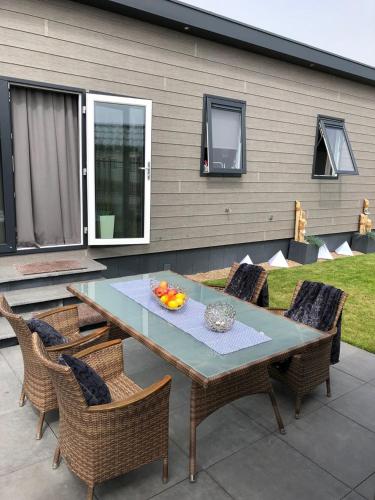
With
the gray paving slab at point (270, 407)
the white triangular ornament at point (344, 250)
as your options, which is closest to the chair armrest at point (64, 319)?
the gray paving slab at point (270, 407)

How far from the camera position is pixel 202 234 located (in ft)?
19.9

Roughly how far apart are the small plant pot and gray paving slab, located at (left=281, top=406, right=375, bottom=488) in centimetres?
312

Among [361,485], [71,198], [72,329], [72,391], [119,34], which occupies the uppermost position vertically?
[119,34]

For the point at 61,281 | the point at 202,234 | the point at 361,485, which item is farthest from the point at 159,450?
the point at 202,234

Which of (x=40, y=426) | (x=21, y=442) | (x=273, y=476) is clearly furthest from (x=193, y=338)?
(x=21, y=442)

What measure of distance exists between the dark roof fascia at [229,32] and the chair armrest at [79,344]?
363 centimetres

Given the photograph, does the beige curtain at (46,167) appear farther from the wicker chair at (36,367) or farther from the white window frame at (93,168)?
the wicker chair at (36,367)

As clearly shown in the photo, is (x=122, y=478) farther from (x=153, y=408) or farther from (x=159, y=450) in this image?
(x=153, y=408)

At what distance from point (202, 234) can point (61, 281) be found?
94.9 inches

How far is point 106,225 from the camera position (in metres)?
4.89

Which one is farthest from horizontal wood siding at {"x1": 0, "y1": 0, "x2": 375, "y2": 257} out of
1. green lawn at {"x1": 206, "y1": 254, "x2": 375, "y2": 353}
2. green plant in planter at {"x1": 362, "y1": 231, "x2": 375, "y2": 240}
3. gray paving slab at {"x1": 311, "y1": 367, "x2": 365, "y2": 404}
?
gray paving slab at {"x1": 311, "y1": 367, "x2": 365, "y2": 404}

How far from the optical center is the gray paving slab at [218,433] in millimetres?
2342

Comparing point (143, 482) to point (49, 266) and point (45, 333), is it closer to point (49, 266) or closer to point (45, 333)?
point (45, 333)

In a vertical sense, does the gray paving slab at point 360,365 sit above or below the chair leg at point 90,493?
below
